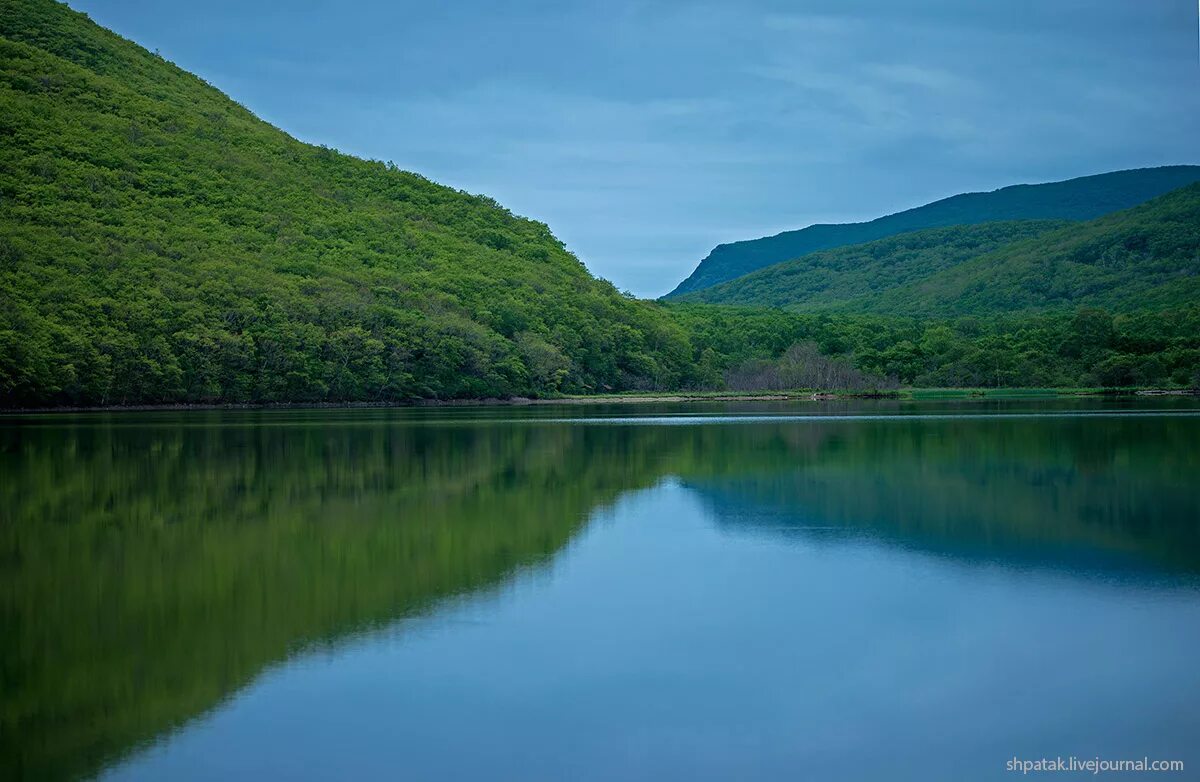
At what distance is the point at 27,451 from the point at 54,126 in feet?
227

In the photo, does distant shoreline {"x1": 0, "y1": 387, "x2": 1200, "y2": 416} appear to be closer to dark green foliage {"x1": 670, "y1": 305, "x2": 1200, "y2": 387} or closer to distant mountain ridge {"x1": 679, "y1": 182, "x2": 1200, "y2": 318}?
dark green foliage {"x1": 670, "y1": 305, "x2": 1200, "y2": 387}

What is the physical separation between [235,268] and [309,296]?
5.51m

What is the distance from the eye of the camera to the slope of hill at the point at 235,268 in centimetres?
7000

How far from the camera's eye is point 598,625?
1252 cm

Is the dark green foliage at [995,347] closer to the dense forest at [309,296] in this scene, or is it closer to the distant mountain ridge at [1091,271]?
the dense forest at [309,296]

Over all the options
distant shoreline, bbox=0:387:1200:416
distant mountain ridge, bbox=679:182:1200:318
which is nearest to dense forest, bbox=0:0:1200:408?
distant mountain ridge, bbox=679:182:1200:318

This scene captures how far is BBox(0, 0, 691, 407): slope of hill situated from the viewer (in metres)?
70.0

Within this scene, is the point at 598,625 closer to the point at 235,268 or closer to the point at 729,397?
the point at 235,268

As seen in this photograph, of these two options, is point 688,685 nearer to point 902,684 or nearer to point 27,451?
point 902,684

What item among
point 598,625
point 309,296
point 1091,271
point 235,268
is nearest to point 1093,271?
point 1091,271

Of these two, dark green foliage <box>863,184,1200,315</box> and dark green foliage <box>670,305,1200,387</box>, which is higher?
dark green foliage <box>863,184,1200,315</box>

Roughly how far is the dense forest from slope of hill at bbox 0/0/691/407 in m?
0.21

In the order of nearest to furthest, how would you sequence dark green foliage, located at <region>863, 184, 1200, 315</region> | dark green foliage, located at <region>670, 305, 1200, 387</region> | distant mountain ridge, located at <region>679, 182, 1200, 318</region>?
dark green foliage, located at <region>670, 305, 1200, 387</region> → dark green foliage, located at <region>863, 184, 1200, 315</region> → distant mountain ridge, located at <region>679, 182, 1200, 318</region>

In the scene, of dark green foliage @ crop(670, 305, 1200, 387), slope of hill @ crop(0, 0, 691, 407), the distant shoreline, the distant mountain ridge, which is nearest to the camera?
slope of hill @ crop(0, 0, 691, 407)
